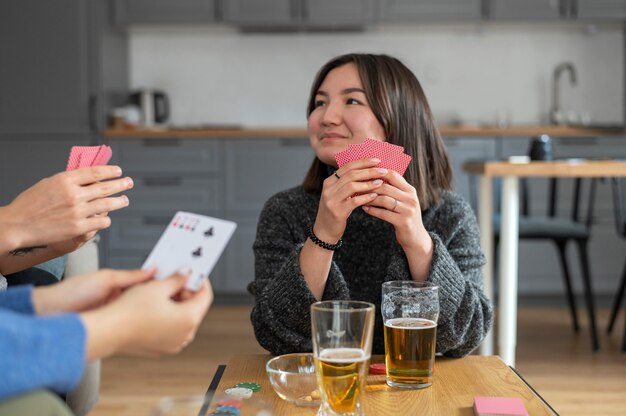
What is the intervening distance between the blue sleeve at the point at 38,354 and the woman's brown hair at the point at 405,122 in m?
0.96

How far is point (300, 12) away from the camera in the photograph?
449 cm

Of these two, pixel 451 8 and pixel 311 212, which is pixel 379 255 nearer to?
pixel 311 212

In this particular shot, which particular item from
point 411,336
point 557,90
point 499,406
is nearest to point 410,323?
point 411,336

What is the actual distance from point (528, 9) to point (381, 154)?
344 cm

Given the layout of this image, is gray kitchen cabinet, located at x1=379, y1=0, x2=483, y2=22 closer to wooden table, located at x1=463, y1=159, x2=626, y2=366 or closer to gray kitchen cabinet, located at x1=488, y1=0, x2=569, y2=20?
gray kitchen cabinet, located at x1=488, y1=0, x2=569, y2=20

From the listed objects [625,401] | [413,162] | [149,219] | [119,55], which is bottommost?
[625,401]

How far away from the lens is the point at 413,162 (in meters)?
1.63

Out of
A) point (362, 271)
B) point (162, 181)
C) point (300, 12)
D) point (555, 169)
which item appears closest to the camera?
point (362, 271)

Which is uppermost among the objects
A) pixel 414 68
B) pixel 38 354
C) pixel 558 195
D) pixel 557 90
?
pixel 414 68

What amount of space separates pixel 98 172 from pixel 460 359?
0.65 meters

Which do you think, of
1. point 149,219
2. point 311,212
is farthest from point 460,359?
point 149,219

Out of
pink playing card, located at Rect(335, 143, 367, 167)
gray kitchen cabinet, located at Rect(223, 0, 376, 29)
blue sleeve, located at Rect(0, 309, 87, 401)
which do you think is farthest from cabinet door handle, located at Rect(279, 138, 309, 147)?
blue sleeve, located at Rect(0, 309, 87, 401)

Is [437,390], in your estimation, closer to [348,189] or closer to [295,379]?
[295,379]

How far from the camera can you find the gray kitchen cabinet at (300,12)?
4.46 m
